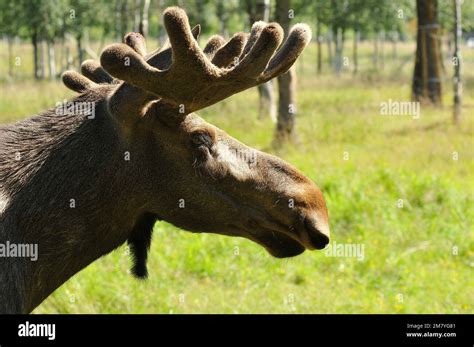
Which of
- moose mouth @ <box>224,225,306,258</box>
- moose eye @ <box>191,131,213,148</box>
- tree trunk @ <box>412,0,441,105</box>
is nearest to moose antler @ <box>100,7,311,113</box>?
moose eye @ <box>191,131,213,148</box>

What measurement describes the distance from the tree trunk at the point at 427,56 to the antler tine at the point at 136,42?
1587cm

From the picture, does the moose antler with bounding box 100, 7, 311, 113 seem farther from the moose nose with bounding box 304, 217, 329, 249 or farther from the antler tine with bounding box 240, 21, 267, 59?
the moose nose with bounding box 304, 217, 329, 249

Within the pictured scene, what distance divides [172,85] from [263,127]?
506 inches

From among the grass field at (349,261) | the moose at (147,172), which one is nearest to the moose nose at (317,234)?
the moose at (147,172)

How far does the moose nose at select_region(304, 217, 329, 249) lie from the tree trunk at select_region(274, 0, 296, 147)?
9.81 meters

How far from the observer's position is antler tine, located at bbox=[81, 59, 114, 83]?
3.59m

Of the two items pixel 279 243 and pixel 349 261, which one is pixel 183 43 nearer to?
pixel 279 243

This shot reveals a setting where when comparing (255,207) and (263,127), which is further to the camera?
(263,127)

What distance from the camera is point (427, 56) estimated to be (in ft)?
64.7

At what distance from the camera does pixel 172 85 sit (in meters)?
3.03

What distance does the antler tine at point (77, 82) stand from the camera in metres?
3.43
